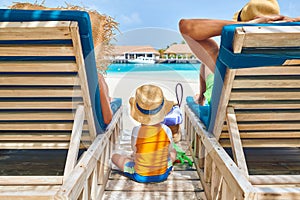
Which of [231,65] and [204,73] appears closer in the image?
[231,65]

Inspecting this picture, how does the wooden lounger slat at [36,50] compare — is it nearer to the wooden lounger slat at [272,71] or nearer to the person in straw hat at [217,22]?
the person in straw hat at [217,22]

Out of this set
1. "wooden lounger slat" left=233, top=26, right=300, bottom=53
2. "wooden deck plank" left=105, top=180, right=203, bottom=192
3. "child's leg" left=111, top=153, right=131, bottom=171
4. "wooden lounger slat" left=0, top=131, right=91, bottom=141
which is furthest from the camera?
"child's leg" left=111, top=153, right=131, bottom=171

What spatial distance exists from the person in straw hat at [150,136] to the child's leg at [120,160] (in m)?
0.16

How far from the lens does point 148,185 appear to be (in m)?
2.03

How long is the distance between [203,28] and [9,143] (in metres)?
1.48

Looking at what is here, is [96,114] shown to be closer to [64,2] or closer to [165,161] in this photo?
[165,161]

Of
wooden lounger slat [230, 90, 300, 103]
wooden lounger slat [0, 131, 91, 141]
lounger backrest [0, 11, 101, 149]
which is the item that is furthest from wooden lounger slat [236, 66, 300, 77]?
wooden lounger slat [0, 131, 91, 141]

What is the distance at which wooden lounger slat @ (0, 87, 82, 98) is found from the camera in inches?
60.3

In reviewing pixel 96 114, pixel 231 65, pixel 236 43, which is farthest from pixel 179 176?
pixel 236 43

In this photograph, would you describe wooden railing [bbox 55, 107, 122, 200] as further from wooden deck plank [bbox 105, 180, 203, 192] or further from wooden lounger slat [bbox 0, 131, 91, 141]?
wooden lounger slat [bbox 0, 131, 91, 141]

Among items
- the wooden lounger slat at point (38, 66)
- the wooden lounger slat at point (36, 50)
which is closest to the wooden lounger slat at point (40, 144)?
the wooden lounger slat at point (38, 66)

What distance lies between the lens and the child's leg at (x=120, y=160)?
2.18 meters

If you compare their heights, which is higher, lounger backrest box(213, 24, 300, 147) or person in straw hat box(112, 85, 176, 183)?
lounger backrest box(213, 24, 300, 147)

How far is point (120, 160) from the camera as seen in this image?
2.21 m
